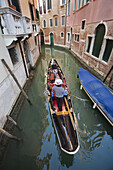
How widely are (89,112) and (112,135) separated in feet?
3.95

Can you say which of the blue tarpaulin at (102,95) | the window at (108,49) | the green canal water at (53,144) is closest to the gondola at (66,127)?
the green canal water at (53,144)

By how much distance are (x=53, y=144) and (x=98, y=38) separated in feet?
24.8

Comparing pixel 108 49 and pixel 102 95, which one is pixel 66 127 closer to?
pixel 102 95

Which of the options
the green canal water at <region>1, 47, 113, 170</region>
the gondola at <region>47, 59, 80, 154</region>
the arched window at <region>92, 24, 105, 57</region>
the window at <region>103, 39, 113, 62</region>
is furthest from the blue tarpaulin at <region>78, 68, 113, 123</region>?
the arched window at <region>92, 24, 105, 57</region>

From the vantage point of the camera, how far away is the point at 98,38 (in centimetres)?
672

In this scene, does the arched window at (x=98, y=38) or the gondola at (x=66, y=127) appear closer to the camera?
the gondola at (x=66, y=127)

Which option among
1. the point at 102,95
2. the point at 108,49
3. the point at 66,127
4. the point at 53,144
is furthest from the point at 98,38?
the point at 53,144

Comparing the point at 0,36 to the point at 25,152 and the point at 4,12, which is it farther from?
the point at 25,152

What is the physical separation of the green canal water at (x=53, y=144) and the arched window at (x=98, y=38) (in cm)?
462

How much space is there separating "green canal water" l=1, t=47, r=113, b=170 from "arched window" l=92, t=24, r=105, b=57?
462cm

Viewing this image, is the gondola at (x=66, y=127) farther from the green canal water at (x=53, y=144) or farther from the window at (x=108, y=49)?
the window at (x=108, y=49)

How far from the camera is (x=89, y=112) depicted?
423cm

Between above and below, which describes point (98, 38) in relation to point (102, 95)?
above

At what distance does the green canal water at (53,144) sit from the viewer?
2.68 metres
